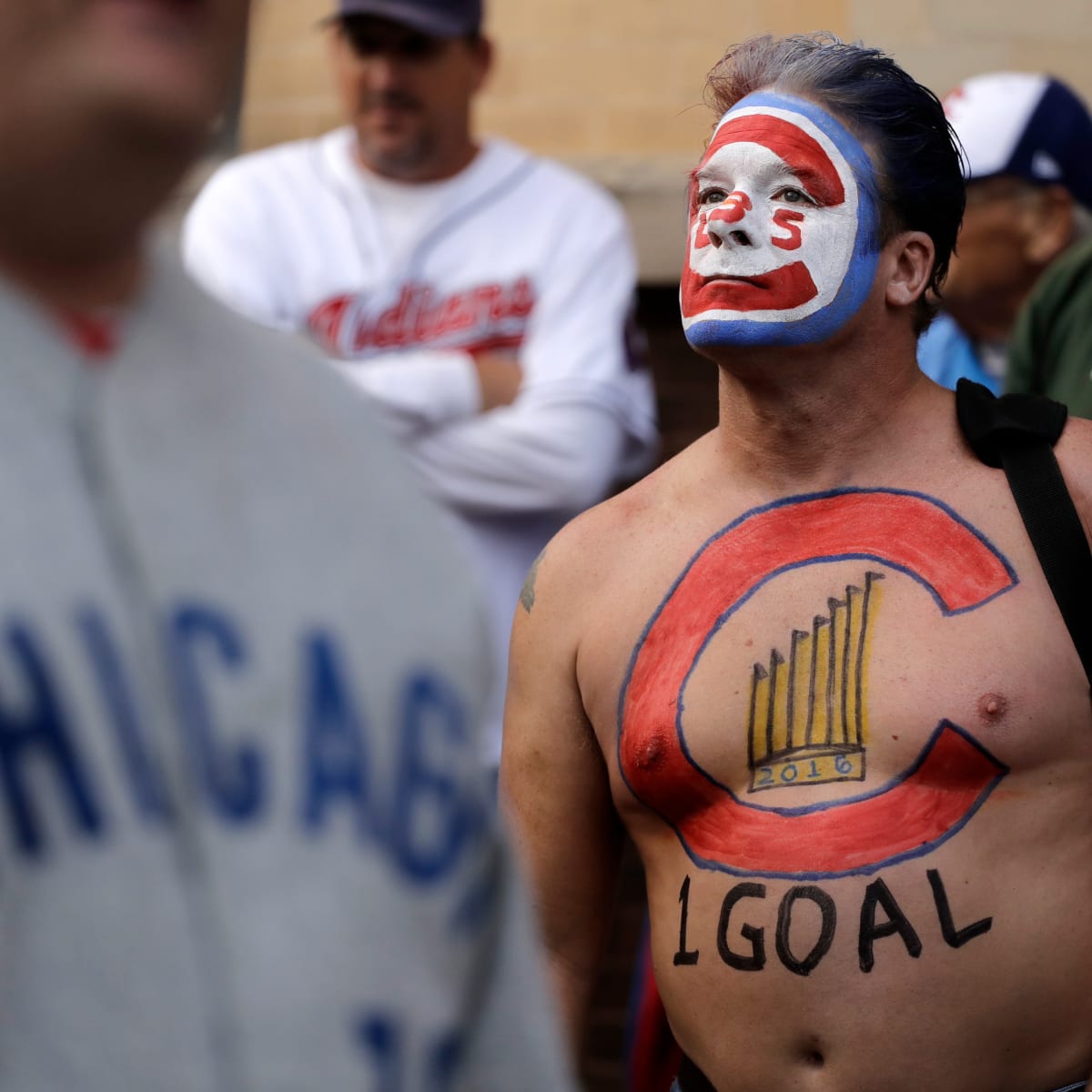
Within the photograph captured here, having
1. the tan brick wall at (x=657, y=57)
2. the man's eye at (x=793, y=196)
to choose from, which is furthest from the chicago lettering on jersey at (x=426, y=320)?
the tan brick wall at (x=657, y=57)

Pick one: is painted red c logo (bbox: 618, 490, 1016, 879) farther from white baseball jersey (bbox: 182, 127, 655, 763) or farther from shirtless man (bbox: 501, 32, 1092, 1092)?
white baseball jersey (bbox: 182, 127, 655, 763)

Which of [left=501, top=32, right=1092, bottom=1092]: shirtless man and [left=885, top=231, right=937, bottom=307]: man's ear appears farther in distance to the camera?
[left=885, top=231, right=937, bottom=307]: man's ear

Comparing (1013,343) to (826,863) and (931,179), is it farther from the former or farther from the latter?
(826,863)

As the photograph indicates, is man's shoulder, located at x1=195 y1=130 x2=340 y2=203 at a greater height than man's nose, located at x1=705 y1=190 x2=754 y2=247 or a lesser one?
→ lesser

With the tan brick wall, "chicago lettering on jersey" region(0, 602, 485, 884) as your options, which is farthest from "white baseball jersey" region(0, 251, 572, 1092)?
the tan brick wall

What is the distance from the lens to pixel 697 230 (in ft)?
8.75

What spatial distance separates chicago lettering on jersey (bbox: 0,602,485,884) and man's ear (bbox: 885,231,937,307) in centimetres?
164

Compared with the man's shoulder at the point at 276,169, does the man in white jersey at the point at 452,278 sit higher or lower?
lower

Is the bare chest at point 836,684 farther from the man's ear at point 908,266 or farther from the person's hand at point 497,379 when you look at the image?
the person's hand at point 497,379

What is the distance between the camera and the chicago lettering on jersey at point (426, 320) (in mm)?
3748

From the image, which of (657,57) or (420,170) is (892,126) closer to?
(420,170)

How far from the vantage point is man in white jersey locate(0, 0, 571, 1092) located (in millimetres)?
1052

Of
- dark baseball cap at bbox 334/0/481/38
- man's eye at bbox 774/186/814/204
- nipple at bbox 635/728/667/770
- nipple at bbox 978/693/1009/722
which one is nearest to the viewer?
nipple at bbox 978/693/1009/722

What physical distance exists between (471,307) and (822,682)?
1.63 meters
